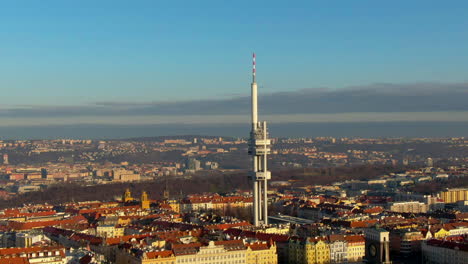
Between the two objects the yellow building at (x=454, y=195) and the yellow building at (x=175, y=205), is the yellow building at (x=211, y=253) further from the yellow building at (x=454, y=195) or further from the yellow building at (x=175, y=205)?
the yellow building at (x=454, y=195)

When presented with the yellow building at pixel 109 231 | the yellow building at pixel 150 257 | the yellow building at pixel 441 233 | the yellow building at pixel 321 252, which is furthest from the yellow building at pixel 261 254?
the yellow building at pixel 109 231

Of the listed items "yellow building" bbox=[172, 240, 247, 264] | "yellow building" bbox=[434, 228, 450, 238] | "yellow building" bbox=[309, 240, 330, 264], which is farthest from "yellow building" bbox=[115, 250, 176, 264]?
"yellow building" bbox=[434, 228, 450, 238]

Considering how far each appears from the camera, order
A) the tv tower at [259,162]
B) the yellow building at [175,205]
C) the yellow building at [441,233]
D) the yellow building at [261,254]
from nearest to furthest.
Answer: the yellow building at [261,254] < the yellow building at [441,233] < the tv tower at [259,162] < the yellow building at [175,205]

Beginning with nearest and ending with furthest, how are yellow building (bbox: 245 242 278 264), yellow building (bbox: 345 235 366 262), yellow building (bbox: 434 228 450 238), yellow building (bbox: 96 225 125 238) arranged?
yellow building (bbox: 245 242 278 264) → yellow building (bbox: 345 235 366 262) → yellow building (bbox: 434 228 450 238) → yellow building (bbox: 96 225 125 238)

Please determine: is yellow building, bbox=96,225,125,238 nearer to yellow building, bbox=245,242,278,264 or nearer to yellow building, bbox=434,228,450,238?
yellow building, bbox=245,242,278,264

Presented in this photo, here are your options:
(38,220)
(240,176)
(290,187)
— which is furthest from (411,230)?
(240,176)

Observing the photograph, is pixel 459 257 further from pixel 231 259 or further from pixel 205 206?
pixel 205 206
